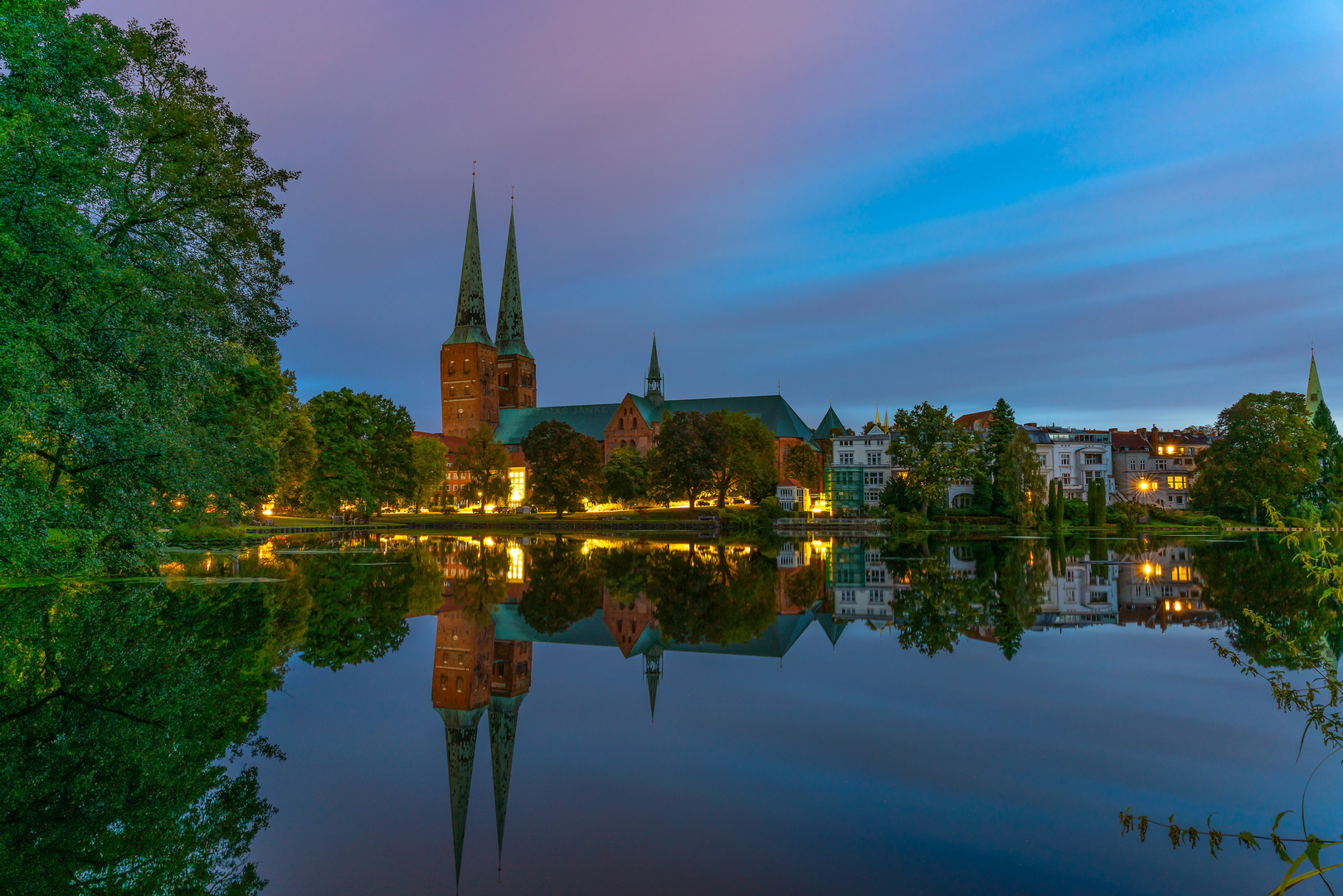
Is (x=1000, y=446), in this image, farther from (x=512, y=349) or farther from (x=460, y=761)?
(x=512, y=349)

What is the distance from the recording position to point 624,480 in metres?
77.6

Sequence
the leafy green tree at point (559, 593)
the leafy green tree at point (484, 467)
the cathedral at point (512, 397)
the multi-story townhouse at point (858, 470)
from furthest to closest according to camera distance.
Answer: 1. the cathedral at point (512, 397)
2. the leafy green tree at point (484, 467)
3. the multi-story townhouse at point (858, 470)
4. the leafy green tree at point (559, 593)

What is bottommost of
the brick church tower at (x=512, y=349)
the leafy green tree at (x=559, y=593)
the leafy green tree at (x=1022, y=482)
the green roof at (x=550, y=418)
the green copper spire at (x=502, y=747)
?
the green copper spire at (x=502, y=747)

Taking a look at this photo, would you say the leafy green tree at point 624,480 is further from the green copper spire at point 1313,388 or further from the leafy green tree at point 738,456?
the green copper spire at point 1313,388

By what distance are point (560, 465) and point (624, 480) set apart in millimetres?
9611

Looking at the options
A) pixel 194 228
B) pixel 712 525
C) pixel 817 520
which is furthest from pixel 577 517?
pixel 194 228

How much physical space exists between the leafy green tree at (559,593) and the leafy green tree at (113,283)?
733 centimetres

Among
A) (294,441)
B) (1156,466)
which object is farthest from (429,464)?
(1156,466)

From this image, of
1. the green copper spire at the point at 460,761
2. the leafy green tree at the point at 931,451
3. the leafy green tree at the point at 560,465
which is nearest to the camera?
the green copper spire at the point at 460,761

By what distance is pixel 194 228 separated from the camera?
18531 millimetres

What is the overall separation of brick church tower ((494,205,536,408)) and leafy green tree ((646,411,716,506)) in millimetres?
53610

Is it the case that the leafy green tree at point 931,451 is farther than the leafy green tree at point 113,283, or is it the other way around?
the leafy green tree at point 931,451

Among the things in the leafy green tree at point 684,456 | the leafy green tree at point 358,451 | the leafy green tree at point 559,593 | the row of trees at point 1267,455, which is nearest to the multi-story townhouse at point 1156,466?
the row of trees at point 1267,455

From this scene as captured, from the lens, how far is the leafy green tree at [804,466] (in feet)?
308
